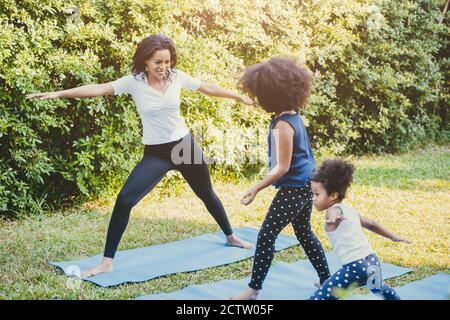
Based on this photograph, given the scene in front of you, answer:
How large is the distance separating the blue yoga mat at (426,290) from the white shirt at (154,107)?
1.79 meters

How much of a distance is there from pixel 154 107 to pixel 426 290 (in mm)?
2300

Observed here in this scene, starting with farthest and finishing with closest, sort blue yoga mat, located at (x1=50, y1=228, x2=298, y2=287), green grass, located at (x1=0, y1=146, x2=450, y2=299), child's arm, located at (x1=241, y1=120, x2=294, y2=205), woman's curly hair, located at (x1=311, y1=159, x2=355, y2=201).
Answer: blue yoga mat, located at (x1=50, y1=228, x2=298, y2=287) < green grass, located at (x1=0, y1=146, x2=450, y2=299) < child's arm, located at (x1=241, y1=120, x2=294, y2=205) < woman's curly hair, located at (x1=311, y1=159, x2=355, y2=201)

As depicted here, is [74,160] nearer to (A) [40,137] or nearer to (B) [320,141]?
(A) [40,137]

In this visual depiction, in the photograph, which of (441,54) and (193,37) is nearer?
(193,37)

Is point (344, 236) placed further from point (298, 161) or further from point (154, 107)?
point (154, 107)

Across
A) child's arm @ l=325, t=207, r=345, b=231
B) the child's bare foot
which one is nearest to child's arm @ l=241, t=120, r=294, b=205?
child's arm @ l=325, t=207, r=345, b=231

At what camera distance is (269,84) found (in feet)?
12.5

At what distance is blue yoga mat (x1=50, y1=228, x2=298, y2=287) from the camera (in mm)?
4562

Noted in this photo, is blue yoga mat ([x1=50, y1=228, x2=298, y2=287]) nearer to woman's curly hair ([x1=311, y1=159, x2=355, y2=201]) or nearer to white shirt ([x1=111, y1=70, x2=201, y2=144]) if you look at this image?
white shirt ([x1=111, y1=70, x2=201, y2=144])

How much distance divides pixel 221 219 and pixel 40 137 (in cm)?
219

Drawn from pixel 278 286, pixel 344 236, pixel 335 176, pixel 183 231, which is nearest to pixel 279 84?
pixel 335 176

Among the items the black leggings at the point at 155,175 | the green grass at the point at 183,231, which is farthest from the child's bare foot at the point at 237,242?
the black leggings at the point at 155,175

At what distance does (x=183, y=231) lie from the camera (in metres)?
5.96
